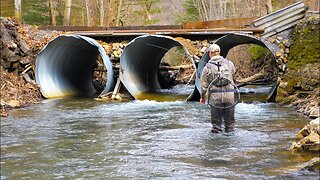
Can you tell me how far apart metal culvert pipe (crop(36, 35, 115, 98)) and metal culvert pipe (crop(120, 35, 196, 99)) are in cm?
55

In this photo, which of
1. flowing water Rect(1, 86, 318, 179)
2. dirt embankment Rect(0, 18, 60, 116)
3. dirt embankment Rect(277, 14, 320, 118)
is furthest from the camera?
dirt embankment Rect(0, 18, 60, 116)

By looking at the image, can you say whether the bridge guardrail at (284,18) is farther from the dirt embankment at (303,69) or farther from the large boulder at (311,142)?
the large boulder at (311,142)

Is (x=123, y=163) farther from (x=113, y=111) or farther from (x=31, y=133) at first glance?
(x=113, y=111)

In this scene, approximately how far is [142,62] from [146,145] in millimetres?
10125

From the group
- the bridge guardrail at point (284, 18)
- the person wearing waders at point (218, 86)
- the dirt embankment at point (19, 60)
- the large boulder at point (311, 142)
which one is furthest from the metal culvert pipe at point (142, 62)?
the large boulder at point (311, 142)

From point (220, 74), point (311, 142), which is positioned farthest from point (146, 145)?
point (311, 142)

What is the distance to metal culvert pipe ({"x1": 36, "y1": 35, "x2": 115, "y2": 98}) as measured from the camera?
15359mm

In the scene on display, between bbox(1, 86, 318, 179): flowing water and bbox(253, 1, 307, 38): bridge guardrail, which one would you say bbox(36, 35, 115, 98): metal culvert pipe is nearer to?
bbox(1, 86, 318, 179): flowing water

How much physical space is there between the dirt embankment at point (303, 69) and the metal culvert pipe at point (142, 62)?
9.64 feet

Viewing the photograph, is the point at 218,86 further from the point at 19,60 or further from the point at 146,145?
the point at 19,60

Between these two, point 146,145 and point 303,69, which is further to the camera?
point 303,69

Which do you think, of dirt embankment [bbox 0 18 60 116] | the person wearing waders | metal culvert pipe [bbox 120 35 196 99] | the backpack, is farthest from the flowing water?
metal culvert pipe [bbox 120 35 196 99]

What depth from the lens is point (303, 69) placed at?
42.6 feet

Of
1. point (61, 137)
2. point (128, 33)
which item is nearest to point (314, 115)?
point (61, 137)
